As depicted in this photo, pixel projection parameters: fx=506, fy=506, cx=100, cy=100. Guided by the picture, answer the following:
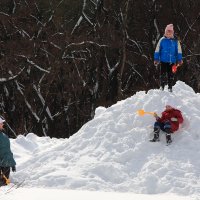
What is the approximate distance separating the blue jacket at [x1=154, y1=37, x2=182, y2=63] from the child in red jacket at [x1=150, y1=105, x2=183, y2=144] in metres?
1.55

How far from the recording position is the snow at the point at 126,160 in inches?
332

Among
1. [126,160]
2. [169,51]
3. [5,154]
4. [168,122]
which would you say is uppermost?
[169,51]

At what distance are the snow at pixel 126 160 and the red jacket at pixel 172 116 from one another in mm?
201

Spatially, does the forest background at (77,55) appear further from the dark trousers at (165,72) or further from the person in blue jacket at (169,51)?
the person in blue jacket at (169,51)

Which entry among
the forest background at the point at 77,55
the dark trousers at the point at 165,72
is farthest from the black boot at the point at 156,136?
the forest background at the point at 77,55

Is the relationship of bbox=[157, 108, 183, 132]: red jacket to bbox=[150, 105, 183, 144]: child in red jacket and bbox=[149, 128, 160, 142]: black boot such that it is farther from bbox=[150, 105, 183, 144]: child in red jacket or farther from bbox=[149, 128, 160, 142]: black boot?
bbox=[149, 128, 160, 142]: black boot

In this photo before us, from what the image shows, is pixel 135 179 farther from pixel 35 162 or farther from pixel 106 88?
pixel 106 88

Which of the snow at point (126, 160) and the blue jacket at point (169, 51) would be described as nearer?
the snow at point (126, 160)

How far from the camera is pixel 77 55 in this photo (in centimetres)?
2511

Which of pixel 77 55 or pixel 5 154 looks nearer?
pixel 5 154

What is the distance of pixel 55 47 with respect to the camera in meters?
24.1

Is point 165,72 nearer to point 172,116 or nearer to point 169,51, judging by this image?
point 169,51

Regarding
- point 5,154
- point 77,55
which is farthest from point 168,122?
point 77,55

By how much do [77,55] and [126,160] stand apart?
16015mm
